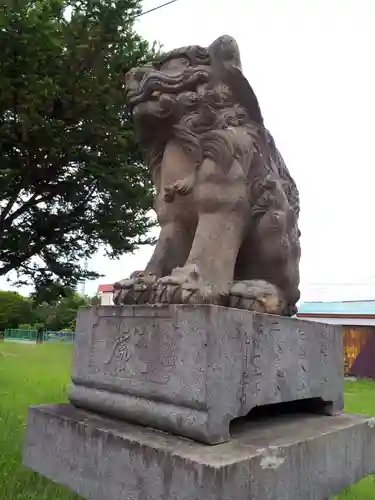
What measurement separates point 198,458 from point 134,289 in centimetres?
69

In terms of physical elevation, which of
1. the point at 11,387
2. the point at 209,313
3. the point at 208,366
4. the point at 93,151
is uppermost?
the point at 93,151

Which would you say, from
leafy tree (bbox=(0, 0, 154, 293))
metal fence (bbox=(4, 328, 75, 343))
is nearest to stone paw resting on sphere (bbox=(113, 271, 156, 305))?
leafy tree (bbox=(0, 0, 154, 293))

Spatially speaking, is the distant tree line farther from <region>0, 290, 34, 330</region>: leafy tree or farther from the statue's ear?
the statue's ear

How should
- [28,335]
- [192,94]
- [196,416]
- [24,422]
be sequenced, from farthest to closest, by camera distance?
[28,335] → [24,422] → [192,94] → [196,416]

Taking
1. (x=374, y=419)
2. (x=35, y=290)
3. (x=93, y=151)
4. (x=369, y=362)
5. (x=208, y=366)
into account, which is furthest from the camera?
(x=369, y=362)

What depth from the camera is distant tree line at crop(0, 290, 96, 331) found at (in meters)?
24.1

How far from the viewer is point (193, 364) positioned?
4.82 feet

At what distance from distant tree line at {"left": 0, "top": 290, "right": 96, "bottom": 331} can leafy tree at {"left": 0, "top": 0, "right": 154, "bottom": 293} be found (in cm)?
1726

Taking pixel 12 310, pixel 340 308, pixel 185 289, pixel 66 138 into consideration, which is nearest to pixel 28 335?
pixel 12 310

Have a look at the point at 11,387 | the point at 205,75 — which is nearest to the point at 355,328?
the point at 11,387

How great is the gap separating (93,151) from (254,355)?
3518mm

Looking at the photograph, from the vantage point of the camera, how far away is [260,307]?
1761 millimetres

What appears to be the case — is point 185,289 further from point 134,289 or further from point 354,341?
point 354,341

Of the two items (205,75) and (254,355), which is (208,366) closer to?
(254,355)
